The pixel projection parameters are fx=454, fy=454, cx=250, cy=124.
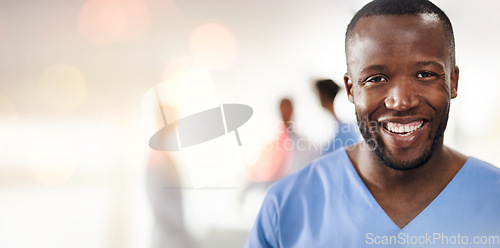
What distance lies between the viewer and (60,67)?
1.33m

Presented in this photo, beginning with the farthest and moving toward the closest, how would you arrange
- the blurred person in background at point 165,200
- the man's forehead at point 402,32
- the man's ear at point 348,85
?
the blurred person in background at point 165,200
the man's ear at point 348,85
the man's forehead at point 402,32

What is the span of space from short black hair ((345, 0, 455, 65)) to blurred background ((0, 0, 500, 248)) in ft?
0.17

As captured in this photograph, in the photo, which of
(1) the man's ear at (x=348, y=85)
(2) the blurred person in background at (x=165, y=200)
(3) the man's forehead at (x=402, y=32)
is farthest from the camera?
(2) the blurred person in background at (x=165, y=200)

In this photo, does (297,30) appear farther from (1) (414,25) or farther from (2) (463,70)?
(2) (463,70)

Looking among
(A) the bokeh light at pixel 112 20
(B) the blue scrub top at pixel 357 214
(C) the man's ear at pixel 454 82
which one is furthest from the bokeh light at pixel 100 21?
(C) the man's ear at pixel 454 82

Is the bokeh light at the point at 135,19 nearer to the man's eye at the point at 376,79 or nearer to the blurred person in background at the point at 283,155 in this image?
the blurred person in background at the point at 283,155

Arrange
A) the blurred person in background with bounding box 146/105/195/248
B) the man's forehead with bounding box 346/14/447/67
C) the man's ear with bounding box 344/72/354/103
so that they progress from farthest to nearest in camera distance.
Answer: the blurred person in background with bounding box 146/105/195/248 < the man's ear with bounding box 344/72/354/103 < the man's forehead with bounding box 346/14/447/67

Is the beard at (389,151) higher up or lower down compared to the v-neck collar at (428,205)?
higher up

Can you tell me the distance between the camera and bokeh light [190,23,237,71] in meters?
1.26

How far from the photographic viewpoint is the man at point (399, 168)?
101 cm

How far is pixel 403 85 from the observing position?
1.01 m

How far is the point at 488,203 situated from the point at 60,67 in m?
1.20

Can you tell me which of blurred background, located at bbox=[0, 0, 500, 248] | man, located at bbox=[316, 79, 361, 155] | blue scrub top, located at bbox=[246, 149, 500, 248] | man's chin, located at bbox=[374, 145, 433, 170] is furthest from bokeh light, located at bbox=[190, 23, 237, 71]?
man's chin, located at bbox=[374, 145, 433, 170]

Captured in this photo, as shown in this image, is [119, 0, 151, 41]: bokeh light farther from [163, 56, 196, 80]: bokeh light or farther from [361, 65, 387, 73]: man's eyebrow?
[361, 65, 387, 73]: man's eyebrow
